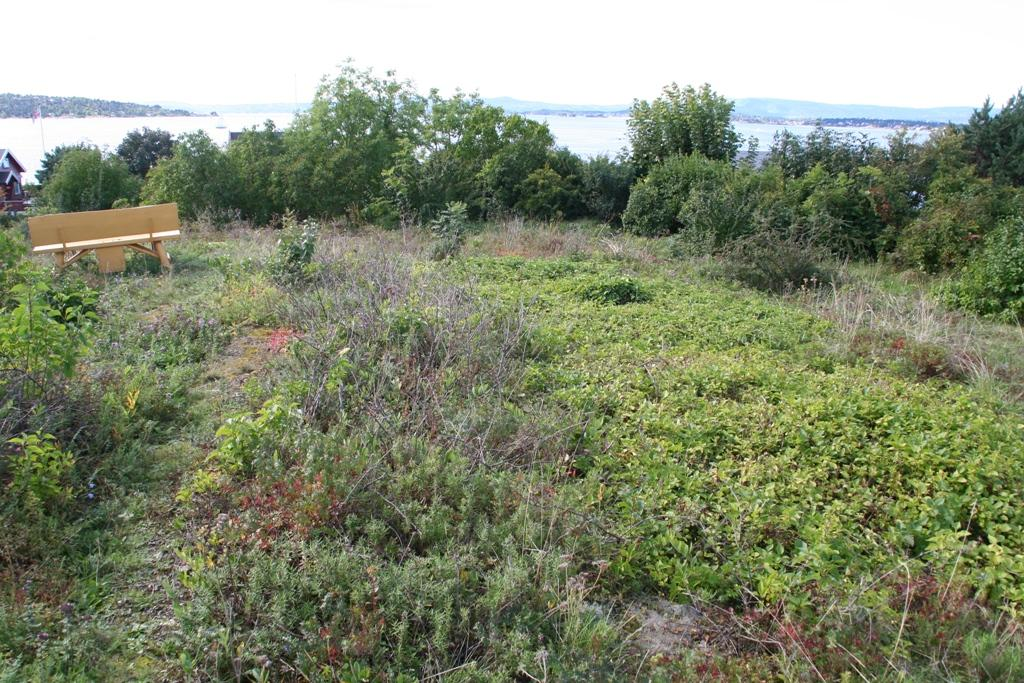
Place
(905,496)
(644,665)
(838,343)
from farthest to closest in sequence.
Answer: (838,343) → (905,496) → (644,665)

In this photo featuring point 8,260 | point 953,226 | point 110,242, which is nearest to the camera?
point 8,260

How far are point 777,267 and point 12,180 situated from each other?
71.4ft

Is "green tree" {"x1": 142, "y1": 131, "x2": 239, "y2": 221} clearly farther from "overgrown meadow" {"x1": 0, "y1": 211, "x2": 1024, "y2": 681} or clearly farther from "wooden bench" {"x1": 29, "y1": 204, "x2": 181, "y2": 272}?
"overgrown meadow" {"x1": 0, "y1": 211, "x2": 1024, "y2": 681}

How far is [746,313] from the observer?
728 centimetres

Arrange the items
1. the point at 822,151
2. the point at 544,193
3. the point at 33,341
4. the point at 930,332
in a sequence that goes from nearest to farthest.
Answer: the point at 33,341 → the point at 930,332 → the point at 822,151 → the point at 544,193

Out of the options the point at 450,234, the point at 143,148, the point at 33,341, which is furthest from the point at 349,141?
the point at 33,341

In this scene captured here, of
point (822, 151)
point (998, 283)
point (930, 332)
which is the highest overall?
point (822, 151)

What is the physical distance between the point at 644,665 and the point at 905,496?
6.10 feet

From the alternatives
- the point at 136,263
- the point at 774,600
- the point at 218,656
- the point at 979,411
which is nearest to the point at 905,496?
the point at 774,600

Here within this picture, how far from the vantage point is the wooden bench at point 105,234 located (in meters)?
8.53

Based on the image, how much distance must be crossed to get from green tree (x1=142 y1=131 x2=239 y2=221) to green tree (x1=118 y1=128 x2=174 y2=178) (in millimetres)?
9631

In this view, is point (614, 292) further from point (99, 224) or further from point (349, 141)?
point (349, 141)

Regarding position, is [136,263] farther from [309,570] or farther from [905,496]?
[905,496]

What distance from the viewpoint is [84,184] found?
1521cm
